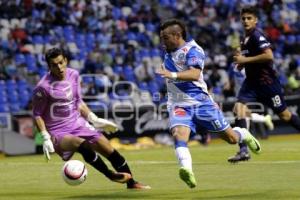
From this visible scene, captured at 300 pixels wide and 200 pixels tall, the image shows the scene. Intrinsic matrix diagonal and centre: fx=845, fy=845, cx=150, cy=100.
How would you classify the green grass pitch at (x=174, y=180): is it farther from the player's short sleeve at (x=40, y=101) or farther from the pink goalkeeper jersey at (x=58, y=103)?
the player's short sleeve at (x=40, y=101)

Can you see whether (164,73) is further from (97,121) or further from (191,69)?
(97,121)

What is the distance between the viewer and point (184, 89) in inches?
439

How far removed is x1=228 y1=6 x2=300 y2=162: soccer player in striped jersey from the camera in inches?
571

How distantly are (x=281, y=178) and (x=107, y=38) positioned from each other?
1890 cm

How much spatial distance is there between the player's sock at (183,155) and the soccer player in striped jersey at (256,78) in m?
3.97

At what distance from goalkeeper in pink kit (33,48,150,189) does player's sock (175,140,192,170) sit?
1.21 meters

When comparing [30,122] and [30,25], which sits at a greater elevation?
[30,25]

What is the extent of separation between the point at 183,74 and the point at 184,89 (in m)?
0.53

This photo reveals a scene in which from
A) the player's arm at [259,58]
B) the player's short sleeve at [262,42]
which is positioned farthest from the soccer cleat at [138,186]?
the player's short sleeve at [262,42]

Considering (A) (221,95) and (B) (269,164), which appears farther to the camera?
(A) (221,95)

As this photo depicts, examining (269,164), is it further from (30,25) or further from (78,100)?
(30,25)

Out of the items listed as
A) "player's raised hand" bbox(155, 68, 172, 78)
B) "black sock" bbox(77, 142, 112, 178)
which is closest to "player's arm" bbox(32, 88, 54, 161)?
"black sock" bbox(77, 142, 112, 178)

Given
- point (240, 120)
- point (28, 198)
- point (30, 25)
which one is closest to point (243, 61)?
point (240, 120)

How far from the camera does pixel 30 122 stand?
932 inches
